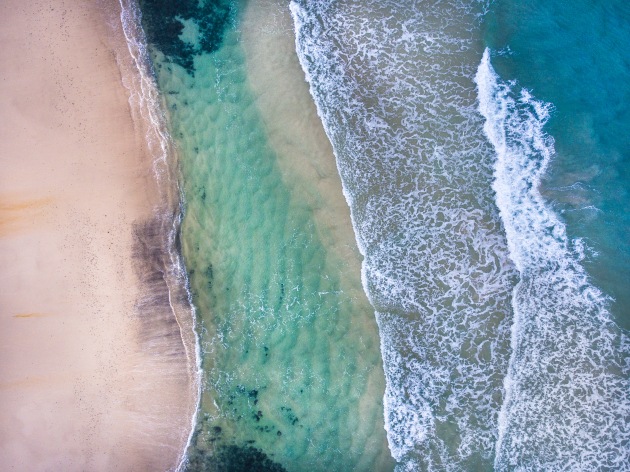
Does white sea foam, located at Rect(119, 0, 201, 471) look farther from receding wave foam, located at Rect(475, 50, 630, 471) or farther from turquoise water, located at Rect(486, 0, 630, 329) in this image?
turquoise water, located at Rect(486, 0, 630, 329)

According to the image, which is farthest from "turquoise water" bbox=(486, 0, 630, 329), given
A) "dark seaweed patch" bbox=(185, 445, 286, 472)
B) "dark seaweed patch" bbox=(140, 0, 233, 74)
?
"dark seaweed patch" bbox=(185, 445, 286, 472)

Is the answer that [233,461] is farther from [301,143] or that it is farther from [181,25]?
[181,25]

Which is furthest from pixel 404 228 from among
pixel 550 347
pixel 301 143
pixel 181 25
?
pixel 181 25

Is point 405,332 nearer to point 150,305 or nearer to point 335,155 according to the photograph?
point 335,155

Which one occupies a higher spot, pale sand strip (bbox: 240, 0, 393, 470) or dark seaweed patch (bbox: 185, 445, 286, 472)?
pale sand strip (bbox: 240, 0, 393, 470)

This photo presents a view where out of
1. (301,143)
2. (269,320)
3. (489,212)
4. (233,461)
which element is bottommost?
(233,461)
